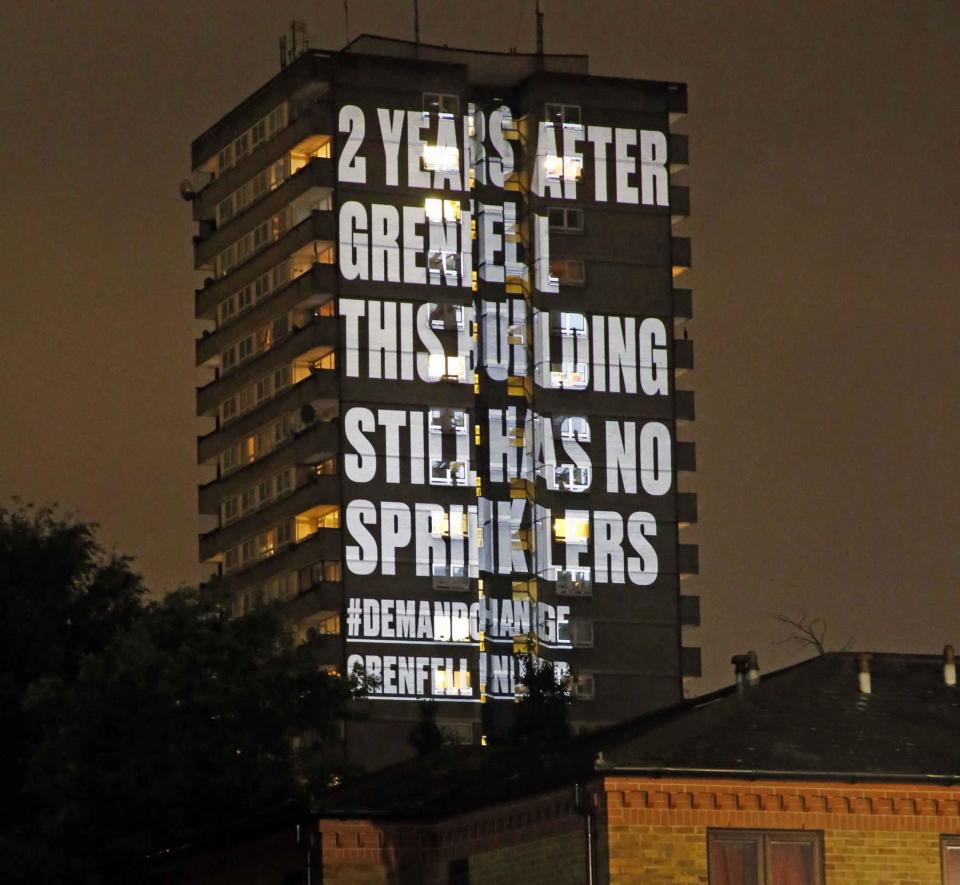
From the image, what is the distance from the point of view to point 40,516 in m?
78.2

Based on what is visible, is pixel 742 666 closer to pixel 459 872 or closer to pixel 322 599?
pixel 459 872

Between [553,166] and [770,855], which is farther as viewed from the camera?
[553,166]

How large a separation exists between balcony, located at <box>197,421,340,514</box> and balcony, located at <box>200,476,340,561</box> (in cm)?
149

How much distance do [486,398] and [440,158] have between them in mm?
13262

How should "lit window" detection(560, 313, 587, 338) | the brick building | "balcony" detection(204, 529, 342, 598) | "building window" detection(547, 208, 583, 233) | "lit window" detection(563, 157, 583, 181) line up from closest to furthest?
the brick building, "balcony" detection(204, 529, 342, 598), "lit window" detection(560, 313, 587, 338), "building window" detection(547, 208, 583, 233), "lit window" detection(563, 157, 583, 181)

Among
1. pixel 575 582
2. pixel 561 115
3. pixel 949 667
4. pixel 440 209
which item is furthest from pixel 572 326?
pixel 949 667

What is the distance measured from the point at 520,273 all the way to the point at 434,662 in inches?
882

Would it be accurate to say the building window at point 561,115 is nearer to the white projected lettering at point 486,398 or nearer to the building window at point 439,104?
the white projected lettering at point 486,398

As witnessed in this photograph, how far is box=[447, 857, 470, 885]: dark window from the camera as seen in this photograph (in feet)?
163

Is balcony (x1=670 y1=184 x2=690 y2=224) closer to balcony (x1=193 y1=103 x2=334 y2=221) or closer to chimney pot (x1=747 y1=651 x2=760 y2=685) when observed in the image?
balcony (x1=193 y1=103 x2=334 y2=221)

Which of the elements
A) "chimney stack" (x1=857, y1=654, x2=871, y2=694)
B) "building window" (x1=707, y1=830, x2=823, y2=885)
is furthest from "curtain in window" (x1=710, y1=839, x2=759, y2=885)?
"chimney stack" (x1=857, y1=654, x2=871, y2=694)

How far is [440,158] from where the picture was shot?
163875 millimetres

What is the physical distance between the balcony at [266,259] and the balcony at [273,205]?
1335 mm

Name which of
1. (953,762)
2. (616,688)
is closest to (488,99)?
(616,688)
